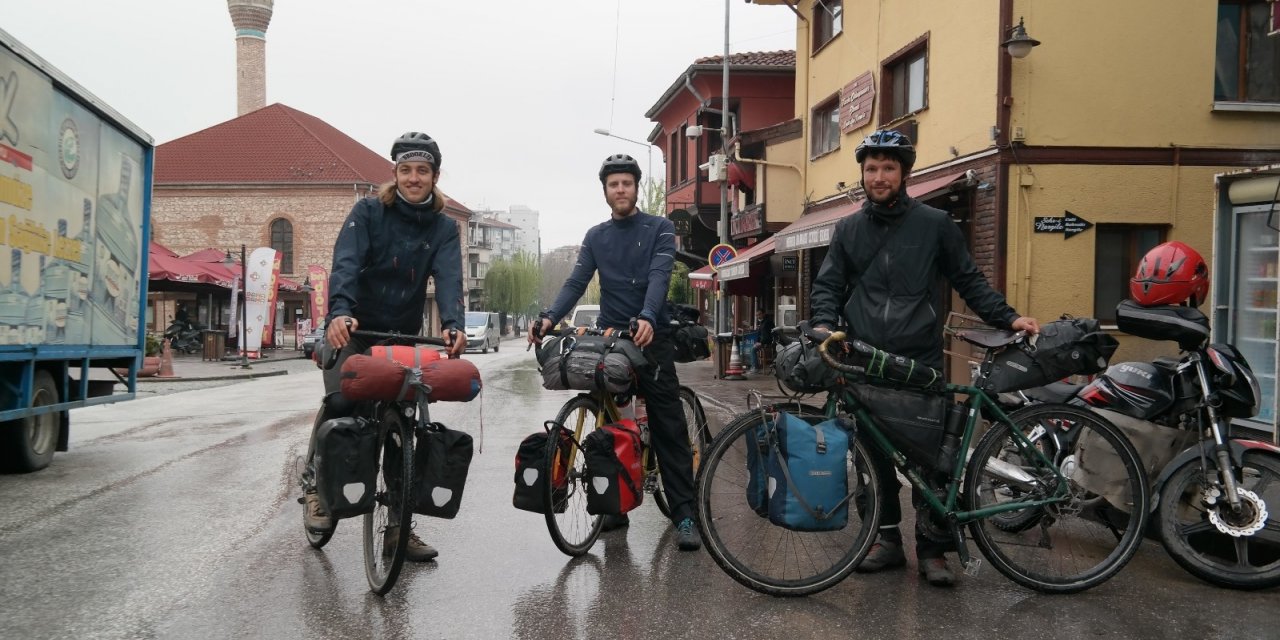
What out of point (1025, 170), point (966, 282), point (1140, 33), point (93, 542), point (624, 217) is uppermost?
point (1140, 33)

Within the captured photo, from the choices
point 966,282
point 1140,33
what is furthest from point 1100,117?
point 966,282

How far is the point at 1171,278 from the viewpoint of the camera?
15.9ft

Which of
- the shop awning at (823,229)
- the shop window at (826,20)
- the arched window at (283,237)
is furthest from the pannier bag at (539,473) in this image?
the arched window at (283,237)

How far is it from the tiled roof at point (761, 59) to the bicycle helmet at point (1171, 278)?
25.9 m

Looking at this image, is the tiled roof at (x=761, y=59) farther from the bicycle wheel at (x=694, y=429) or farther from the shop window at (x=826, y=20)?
the bicycle wheel at (x=694, y=429)

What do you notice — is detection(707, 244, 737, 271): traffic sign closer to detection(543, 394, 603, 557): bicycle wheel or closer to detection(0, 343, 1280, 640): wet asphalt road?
detection(0, 343, 1280, 640): wet asphalt road

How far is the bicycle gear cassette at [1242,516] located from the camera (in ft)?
14.2

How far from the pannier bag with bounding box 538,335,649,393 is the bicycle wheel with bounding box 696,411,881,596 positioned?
71cm

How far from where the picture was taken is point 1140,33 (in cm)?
1238

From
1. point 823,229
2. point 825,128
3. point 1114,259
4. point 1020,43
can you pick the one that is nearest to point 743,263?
point 825,128

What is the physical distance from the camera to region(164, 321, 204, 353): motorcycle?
124 feet

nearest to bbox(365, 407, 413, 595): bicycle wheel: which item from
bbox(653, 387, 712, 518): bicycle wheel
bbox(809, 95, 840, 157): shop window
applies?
bbox(653, 387, 712, 518): bicycle wheel

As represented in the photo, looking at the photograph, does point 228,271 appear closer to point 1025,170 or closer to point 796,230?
point 796,230

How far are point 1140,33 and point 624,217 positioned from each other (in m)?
9.80
